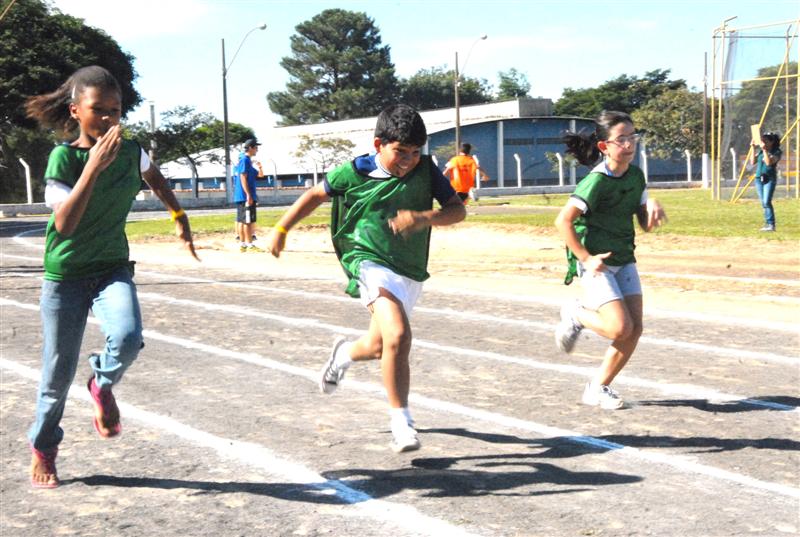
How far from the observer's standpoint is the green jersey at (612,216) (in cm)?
670

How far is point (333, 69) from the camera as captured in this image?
118500 millimetres

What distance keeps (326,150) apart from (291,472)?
244 feet

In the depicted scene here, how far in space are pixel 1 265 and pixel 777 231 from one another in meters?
14.3

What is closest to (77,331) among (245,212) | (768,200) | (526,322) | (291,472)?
(291,472)

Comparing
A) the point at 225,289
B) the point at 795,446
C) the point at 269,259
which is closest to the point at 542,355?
the point at 795,446

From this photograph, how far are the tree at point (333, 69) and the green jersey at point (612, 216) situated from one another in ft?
360

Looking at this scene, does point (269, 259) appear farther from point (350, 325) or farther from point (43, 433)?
point (43, 433)

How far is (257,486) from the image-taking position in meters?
5.11

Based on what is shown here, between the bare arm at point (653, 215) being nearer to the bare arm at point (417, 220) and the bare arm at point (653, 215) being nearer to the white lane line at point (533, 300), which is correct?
the bare arm at point (417, 220)

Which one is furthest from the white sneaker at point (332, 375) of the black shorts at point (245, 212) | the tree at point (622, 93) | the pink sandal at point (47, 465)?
the tree at point (622, 93)

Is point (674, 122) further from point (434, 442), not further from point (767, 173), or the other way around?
point (434, 442)

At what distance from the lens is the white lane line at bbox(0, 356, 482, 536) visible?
451 centimetres

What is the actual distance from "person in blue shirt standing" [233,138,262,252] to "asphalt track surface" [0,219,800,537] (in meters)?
9.48

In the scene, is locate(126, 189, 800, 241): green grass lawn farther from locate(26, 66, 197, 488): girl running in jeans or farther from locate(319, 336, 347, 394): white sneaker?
locate(26, 66, 197, 488): girl running in jeans
